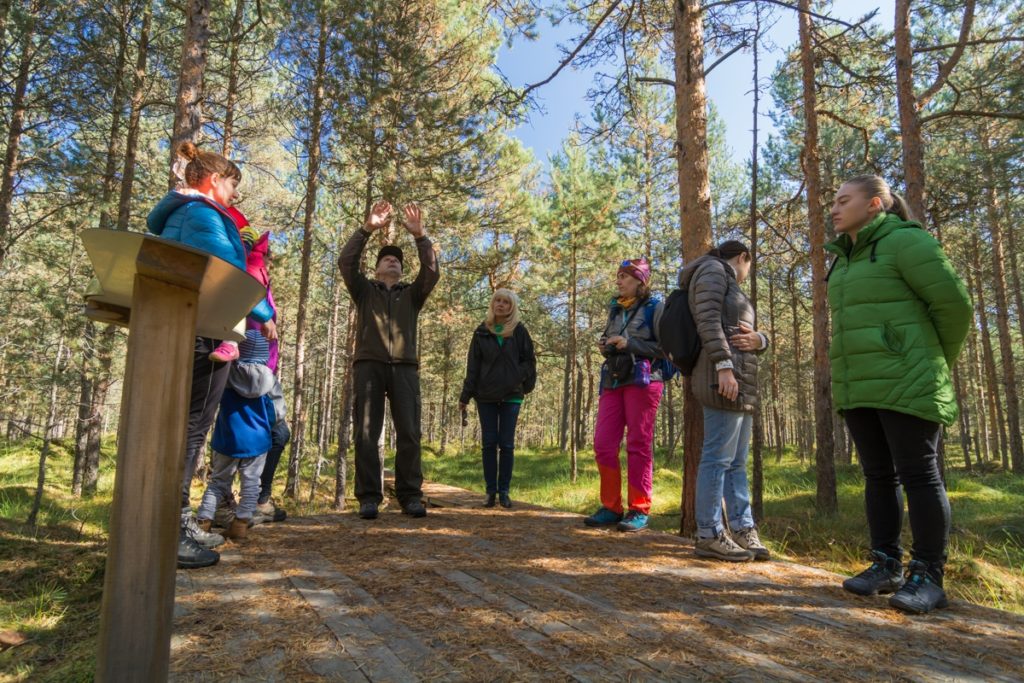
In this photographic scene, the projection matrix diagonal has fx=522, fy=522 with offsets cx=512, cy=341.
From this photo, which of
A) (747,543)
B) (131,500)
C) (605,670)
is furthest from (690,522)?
(131,500)

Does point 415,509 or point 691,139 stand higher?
point 691,139

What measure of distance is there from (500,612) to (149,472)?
61.4 inches

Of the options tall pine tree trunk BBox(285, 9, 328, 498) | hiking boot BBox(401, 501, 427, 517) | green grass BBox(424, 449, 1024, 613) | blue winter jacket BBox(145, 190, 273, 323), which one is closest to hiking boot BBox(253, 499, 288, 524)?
hiking boot BBox(401, 501, 427, 517)

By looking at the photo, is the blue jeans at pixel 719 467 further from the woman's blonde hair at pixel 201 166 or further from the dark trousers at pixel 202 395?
the woman's blonde hair at pixel 201 166

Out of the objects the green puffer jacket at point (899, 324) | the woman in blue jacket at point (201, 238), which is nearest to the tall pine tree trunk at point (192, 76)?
the woman in blue jacket at point (201, 238)

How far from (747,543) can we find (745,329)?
148 cm

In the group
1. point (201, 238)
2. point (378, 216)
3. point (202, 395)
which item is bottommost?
point (202, 395)

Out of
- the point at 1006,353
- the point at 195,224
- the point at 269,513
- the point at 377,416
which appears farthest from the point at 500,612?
the point at 1006,353

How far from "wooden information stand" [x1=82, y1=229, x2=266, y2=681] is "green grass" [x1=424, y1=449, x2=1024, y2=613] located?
477 cm

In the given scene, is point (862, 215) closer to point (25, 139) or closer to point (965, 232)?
point (25, 139)

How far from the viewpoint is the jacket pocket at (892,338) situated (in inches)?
108

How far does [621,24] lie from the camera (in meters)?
6.03

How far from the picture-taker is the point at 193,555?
2906mm

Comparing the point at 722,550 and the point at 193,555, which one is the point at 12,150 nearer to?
the point at 193,555
